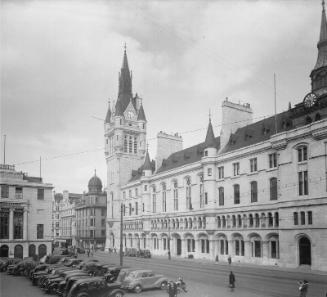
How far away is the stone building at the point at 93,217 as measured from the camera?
109 m

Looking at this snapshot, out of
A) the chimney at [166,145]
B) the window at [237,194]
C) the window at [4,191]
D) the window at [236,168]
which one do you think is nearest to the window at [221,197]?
the window at [237,194]

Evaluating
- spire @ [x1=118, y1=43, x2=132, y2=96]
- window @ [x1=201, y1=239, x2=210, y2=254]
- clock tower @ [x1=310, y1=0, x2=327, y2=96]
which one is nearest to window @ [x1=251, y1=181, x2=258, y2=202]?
window @ [x1=201, y1=239, x2=210, y2=254]

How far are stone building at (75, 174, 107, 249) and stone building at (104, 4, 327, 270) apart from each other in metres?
17.3

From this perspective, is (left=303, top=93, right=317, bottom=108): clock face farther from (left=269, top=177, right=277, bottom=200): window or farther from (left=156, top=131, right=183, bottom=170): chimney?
(left=156, top=131, right=183, bottom=170): chimney

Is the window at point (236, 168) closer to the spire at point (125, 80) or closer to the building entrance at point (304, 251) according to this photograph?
the building entrance at point (304, 251)

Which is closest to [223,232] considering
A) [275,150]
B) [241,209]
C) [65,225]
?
[241,209]

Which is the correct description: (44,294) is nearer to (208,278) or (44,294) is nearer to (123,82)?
(208,278)

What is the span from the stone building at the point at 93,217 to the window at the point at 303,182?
2787 inches

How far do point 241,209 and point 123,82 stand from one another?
54.5 m

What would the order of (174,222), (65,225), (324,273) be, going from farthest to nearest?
(65,225) → (174,222) → (324,273)

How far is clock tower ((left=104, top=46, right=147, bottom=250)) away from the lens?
92.0m

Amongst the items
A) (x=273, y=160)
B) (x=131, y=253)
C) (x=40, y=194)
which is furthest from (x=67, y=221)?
(x=273, y=160)

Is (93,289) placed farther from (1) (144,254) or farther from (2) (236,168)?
(1) (144,254)

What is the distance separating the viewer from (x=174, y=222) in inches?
2781
